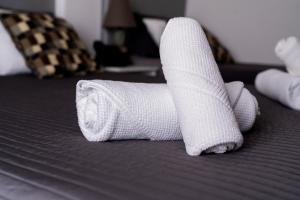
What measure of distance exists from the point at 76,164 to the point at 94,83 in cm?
22

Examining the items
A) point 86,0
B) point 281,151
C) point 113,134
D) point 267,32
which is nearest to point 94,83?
point 113,134

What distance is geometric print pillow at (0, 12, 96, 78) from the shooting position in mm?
1718

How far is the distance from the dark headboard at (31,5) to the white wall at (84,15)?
0.16 feet

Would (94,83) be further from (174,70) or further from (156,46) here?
(156,46)

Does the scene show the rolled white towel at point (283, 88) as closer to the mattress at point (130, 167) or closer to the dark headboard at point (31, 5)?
the mattress at point (130, 167)

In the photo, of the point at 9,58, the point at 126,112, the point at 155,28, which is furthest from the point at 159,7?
the point at 126,112

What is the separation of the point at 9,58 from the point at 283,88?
1.27 meters

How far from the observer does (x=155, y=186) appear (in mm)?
531

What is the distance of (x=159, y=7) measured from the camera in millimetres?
3184

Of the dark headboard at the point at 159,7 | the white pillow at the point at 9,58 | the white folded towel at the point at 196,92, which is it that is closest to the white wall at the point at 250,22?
the dark headboard at the point at 159,7

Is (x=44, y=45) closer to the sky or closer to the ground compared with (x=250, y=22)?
closer to the sky

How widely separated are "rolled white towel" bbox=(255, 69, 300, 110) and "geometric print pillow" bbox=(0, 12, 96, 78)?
962 mm

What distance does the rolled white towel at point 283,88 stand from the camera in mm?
1253

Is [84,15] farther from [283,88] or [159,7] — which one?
[283,88]
